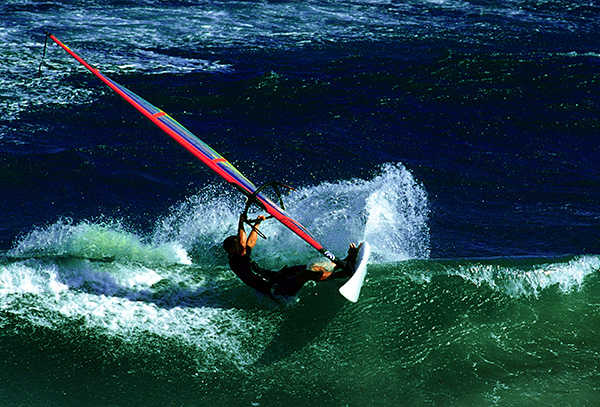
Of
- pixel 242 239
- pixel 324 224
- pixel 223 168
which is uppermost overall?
pixel 223 168

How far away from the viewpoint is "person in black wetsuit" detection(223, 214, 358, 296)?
18.1 feet

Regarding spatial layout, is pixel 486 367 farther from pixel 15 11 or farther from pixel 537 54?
pixel 15 11

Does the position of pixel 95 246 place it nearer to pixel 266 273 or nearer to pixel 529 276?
pixel 266 273

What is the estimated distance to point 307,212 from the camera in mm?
7520

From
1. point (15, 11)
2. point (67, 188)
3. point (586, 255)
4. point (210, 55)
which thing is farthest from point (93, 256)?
point (15, 11)

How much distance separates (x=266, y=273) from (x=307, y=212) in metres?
1.93

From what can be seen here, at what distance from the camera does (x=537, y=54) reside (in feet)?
47.0

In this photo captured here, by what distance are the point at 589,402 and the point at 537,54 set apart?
37.4 ft

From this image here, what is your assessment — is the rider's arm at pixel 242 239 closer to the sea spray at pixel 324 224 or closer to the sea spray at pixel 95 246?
the sea spray at pixel 324 224

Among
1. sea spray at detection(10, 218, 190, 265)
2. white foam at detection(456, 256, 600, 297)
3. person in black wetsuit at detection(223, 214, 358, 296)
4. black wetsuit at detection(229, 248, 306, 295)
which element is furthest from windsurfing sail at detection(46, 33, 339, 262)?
white foam at detection(456, 256, 600, 297)

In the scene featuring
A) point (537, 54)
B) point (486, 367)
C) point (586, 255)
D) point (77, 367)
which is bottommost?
point (77, 367)

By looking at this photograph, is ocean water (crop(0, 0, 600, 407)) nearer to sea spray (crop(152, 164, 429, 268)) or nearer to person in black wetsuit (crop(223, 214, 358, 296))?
sea spray (crop(152, 164, 429, 268))

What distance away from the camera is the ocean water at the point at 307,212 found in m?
5.13

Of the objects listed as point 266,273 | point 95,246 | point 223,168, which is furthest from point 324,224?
point 95,246
